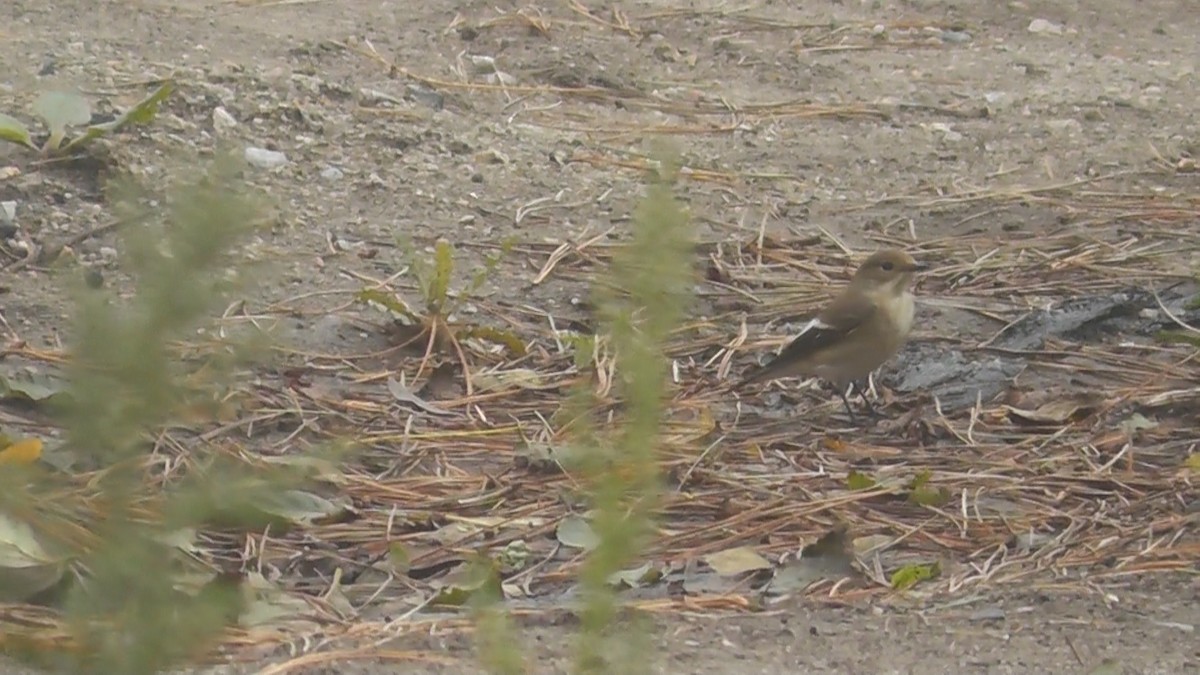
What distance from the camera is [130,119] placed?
5.67m

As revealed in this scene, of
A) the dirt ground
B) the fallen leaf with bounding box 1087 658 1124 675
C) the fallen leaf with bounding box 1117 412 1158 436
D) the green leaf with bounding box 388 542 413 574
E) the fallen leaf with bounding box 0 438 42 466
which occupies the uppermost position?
the fallen leaf with bounding box 0 438 42 466

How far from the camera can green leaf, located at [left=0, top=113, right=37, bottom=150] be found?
5375 mm

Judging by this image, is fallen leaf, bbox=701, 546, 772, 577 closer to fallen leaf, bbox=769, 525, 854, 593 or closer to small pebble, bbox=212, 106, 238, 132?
fallen leaf, bbox=769, 525, 854, 593

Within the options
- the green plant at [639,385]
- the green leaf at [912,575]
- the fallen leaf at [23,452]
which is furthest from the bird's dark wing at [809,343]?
the green plant at [639,385]

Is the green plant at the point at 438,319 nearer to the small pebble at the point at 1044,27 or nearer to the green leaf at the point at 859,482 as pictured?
the green leaf at the point at 859,482

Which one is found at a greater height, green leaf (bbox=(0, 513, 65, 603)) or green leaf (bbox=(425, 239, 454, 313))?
green leaf (bbox=(0, 513, 65, 603))

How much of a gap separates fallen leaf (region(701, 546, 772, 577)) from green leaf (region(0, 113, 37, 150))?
2946 mm

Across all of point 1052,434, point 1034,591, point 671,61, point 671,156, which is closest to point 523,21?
point 671,61

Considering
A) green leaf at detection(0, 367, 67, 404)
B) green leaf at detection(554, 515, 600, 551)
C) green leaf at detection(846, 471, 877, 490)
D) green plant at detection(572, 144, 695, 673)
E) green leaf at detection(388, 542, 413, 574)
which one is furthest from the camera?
green leaf at detection(0, 367, 67, 404)

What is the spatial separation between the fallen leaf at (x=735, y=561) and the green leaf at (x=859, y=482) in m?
0.45

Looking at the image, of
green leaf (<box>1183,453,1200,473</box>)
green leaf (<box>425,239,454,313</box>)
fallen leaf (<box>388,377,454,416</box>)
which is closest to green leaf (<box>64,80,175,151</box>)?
green leaf (<box>425,239,454,313</box>)

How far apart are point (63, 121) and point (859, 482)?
2.96m

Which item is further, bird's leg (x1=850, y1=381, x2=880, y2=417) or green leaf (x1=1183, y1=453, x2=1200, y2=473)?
bird's leg (x1=850, y1=381, x2=880, y2=417)

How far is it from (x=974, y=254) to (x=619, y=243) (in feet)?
3.87
